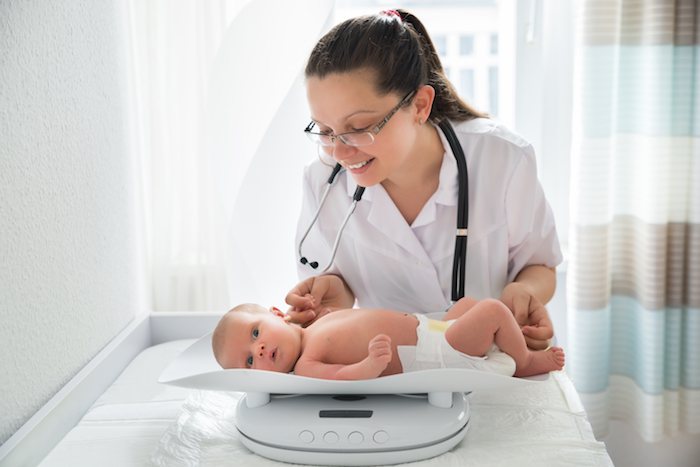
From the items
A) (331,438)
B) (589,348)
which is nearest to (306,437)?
(331,438)

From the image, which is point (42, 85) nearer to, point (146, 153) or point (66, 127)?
point (66, 127)

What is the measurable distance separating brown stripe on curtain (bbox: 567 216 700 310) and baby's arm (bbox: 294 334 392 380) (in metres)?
1.29

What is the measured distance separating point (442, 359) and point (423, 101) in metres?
0.62

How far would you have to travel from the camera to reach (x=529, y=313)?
46.2 inches

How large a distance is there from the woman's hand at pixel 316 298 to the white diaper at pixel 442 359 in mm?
335

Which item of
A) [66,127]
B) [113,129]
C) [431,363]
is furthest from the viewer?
[113,129]

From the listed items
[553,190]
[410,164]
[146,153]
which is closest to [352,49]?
[410,164]

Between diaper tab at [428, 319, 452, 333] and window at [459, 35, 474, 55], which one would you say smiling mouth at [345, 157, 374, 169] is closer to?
diaper tab at [428, 319, 452, 333]

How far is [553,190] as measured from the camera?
90.8 inches

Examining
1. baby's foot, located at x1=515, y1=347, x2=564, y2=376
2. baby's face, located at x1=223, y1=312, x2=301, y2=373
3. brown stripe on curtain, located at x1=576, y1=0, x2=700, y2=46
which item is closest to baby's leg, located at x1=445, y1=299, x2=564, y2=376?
baby's foot, located at x1=515, y1=347, x2=564, y2=376

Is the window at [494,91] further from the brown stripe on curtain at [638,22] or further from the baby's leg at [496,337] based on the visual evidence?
the baby's leg at [496,337]

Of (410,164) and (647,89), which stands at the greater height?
(647,89)

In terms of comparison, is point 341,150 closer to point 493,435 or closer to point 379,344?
point 379,344

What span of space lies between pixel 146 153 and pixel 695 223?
203 cm
